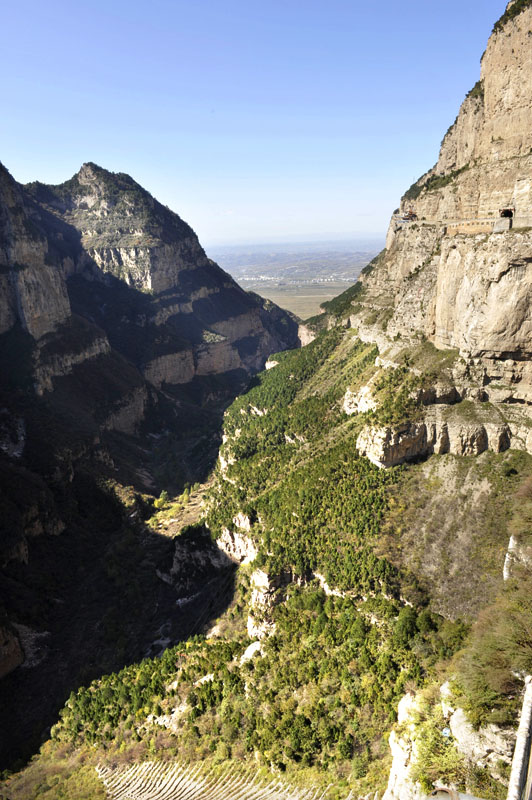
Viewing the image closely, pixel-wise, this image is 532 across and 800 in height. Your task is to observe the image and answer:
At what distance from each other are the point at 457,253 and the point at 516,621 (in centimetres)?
3438

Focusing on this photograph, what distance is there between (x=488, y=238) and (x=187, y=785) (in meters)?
49.8

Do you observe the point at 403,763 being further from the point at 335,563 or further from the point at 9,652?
the point at 9,652

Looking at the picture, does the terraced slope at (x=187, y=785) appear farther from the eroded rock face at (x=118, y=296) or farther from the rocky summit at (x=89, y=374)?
the eroded rock face at (x=118, y=296)

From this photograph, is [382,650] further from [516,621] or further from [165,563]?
[165,563]

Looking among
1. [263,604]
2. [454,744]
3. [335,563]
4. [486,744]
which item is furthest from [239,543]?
[486,744]

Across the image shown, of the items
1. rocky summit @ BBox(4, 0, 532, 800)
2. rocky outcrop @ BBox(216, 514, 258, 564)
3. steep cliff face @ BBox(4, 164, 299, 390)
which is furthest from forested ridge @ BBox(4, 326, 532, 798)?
steep cliff face @ BBox(4, 164, 299, 390)

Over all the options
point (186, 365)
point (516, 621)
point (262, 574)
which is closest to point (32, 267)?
point (186, 365)

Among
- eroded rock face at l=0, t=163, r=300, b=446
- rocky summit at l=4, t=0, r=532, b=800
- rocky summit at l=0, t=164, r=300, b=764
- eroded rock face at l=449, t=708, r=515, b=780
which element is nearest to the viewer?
eroded rock face at l=449, t=708, r=515, b=780

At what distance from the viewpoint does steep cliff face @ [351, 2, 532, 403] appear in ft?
140

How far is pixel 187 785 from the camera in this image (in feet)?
107

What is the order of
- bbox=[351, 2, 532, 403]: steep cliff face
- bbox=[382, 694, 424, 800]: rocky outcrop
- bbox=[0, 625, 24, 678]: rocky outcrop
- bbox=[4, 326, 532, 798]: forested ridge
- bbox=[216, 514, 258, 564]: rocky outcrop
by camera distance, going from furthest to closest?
bbox=[216, 514, 258, 564]: rocky outcrop < bbox=[0, 625, 24, 678]: rocky outcrop < bbox=[351, 2, 532, 403]: steep cliff face < bbox=[4, 326, 532, 798]: forested ridge < bbox=[382, 694, 424, 800]: rocky outcrop

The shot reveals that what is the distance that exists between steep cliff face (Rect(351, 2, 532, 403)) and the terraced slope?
118 feet

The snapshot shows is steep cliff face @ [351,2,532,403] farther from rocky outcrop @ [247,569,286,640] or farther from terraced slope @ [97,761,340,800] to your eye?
terraced slope @ [97,761,340,800]

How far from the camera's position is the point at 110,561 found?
6438 cm
